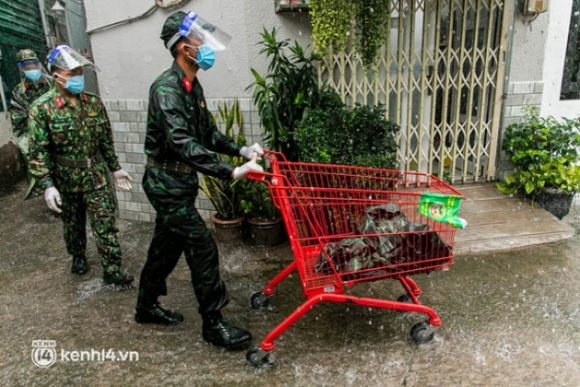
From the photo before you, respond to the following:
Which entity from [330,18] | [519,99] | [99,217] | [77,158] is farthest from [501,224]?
[77,158]

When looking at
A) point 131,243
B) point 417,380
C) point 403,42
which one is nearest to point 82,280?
point 131,243

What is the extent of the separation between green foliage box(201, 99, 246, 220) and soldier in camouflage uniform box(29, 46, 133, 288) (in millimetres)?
925

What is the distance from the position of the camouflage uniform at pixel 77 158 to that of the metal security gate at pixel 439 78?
226 centimetres

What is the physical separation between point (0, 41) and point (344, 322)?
7.28 m

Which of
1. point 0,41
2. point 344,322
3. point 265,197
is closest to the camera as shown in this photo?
point 344,322

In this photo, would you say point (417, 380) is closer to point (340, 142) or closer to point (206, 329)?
point (206, 329)

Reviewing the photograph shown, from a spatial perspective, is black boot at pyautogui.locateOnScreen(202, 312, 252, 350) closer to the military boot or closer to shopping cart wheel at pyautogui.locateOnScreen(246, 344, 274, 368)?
shopping cart wheel at pyautogui.locateOnScreen(246, 344, 274, 368)

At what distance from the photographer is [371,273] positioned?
8.19ft

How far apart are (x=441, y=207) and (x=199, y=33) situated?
168 cm

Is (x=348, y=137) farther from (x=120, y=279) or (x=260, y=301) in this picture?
(x=120, y=279)

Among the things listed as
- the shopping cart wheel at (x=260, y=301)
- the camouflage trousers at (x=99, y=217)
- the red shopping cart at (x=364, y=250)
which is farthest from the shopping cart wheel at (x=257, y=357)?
the camouflage trousers at (x=99, y=217)

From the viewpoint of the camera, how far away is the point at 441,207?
2260 millimetres

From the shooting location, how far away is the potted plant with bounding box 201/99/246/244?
425 centimetres

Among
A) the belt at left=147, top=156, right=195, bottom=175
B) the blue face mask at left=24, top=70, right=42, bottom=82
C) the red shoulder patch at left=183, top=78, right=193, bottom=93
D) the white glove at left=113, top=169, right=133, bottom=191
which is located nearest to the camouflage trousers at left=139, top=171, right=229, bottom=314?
the belt at left=147, top=156, right=195, bottom=175
